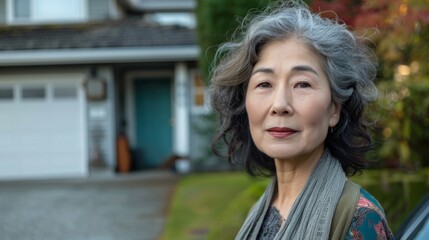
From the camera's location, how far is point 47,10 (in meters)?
15.2

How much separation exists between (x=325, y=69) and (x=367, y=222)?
45 centimetres

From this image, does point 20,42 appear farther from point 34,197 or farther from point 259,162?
point 259,162

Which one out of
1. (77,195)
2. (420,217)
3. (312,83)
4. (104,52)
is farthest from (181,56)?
(312,83)

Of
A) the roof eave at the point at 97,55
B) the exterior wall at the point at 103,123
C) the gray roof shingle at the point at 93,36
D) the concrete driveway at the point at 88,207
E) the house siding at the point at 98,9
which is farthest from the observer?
the house siding at the point at 98,9

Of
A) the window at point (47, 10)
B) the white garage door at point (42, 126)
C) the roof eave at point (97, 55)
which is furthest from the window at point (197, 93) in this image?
the window at point (47, 10)

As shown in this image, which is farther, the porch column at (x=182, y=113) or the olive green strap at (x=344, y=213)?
the porch column at (x=182, y=113)

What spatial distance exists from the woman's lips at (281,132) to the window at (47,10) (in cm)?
1396

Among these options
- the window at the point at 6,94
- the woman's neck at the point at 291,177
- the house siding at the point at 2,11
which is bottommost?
the window at the point at 6,94

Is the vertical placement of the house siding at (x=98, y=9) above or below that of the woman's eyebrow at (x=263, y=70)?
above

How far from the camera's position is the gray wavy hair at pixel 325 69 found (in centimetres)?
189

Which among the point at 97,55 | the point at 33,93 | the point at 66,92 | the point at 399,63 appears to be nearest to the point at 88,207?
the point at 97,55

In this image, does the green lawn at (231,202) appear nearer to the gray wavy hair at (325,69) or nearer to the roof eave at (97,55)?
the gray wavy hair at (325,69)

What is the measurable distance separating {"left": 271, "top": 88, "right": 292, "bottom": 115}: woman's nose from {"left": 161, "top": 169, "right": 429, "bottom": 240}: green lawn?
3.09 meters

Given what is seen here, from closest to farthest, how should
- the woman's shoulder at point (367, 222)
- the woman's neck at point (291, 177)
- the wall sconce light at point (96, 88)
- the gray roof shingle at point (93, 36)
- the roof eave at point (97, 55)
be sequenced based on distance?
the woman's shoulder at point (367, 222) → the woman's neck at point (291, 177) → the roof eave at point (97, 55) → the gray roof shingle at point (93, 36) → the wall sconce light at point (96, 88)
